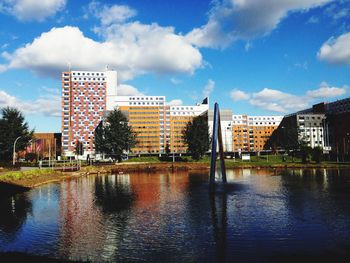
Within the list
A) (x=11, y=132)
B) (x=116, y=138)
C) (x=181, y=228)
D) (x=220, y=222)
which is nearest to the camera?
(x=181, y=228)

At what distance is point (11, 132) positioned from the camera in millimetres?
89625

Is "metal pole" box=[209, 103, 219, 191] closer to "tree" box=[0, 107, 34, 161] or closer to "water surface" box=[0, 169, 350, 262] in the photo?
"water surface" box=[0, 169, 350, 262]

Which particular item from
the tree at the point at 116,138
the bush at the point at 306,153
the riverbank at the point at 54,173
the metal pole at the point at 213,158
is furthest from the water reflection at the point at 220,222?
the bush at the point at 306,153

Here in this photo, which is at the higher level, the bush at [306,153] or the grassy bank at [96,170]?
the bush at [306,153]

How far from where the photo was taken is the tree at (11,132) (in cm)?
8944

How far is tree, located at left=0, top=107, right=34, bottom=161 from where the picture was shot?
293 feet

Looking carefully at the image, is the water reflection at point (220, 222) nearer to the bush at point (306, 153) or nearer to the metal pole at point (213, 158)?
the metal pole at point (213, 158)

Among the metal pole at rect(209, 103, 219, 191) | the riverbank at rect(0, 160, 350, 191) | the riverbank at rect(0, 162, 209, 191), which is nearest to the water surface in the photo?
the metal pole at rect(209, 103, 219, 191)

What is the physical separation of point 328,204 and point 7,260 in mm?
30719

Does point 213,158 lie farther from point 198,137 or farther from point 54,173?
point 198,137

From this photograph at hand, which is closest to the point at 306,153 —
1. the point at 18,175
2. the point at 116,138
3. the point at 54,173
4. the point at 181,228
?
the point at 116,138

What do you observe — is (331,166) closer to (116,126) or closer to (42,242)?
(116,126)

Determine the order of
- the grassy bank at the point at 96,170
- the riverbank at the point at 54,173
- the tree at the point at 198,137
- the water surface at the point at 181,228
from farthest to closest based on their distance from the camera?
the tree at the point at 198,137, the grassy bank at the point at 96,170, the riverbank at the point at 54,173, the water surface at the point at 181,228

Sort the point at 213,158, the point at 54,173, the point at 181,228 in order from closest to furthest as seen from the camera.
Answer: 1. the point at 181,228
2. the point at 213,158
3. the point at 54,173
